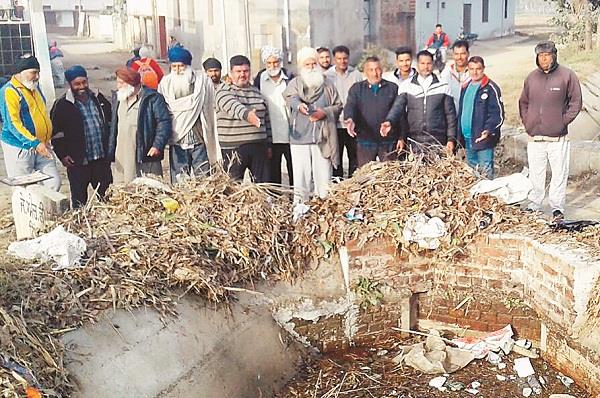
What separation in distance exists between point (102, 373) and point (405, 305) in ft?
7.70

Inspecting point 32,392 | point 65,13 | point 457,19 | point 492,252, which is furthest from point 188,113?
point 65,13

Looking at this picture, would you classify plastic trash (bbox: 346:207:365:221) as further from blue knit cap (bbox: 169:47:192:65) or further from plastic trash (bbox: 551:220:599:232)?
blue knit cap (bbox: 169:47:192:65)

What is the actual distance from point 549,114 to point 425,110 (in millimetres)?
1012

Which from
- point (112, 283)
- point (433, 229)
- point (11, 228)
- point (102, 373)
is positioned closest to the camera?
point (102, 373)

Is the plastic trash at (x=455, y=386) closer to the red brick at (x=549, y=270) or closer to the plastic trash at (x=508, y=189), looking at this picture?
the red brick at (x=549, y=270)

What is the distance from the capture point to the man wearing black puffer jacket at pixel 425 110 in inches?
234

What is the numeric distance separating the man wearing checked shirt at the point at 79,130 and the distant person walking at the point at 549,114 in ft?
11.8

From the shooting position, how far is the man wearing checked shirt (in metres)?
5.91

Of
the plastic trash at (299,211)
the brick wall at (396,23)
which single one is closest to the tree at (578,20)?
the brick wall at (396,23)

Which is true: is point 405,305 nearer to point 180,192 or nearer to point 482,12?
point 180,192

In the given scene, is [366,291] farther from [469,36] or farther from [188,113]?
[469,36]

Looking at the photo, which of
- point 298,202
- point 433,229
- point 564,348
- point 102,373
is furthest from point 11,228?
point 564,348

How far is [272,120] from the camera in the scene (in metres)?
6.11

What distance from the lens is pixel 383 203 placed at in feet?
16.6
